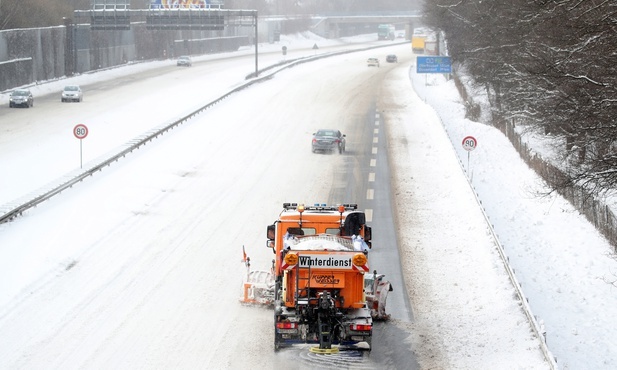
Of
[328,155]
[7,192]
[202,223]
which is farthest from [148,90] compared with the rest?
[202,223]

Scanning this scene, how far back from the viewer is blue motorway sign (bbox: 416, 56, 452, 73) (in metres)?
74.3

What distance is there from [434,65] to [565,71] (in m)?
46.8

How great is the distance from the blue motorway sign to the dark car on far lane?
3268 centimetres

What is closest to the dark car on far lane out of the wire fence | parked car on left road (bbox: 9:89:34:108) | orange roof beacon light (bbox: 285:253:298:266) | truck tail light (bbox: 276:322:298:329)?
the wire fence

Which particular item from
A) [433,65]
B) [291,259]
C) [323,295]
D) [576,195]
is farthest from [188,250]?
[433,65]

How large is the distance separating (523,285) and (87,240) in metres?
12.7

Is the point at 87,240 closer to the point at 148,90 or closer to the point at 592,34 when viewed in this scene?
the point at 592,34

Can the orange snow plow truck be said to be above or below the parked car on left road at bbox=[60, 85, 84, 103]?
below

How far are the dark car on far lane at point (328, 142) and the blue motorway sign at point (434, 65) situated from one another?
3268cm

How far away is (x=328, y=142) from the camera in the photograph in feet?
141

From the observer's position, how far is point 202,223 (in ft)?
93.3

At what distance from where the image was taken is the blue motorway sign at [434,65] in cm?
7431

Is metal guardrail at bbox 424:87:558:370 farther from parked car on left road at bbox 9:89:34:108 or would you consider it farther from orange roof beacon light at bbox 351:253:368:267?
parked car on left road at bbox 9:89:34:108

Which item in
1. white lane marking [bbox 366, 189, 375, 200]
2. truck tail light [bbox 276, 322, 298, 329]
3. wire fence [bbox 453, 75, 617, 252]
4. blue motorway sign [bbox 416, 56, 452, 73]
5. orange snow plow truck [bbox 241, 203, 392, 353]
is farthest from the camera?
blue motorway sign [bbox 416, 56, 452, 73]
